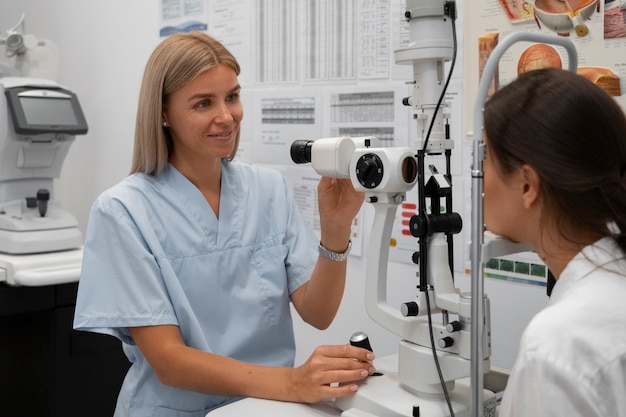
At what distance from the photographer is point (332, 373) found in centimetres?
117

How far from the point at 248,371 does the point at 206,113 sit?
548mm

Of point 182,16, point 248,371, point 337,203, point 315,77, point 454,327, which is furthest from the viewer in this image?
point 182,16

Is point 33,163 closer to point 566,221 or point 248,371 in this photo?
point 248,371

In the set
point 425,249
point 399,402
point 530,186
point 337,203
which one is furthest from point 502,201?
point 337,203

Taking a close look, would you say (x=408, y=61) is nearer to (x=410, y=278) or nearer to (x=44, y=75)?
(x=410, y=278)

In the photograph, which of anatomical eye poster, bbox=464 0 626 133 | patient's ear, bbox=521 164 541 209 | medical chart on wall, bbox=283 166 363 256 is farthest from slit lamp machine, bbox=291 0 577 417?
medical chart on wall, bbox=283 166 363 256

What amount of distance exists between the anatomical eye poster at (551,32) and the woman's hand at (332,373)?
2.71 feet

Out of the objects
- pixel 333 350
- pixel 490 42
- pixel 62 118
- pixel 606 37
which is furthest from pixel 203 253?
pixel 62 118

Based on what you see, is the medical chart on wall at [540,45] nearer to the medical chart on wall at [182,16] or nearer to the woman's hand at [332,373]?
the woman's hand at [332,373]

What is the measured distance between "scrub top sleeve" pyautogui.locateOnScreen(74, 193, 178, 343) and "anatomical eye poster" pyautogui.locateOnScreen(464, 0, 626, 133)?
0.92 meters

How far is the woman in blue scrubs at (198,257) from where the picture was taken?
4.45ft

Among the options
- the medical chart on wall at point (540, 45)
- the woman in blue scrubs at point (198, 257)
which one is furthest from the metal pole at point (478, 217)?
the medical chart on wall at point (540, 45)

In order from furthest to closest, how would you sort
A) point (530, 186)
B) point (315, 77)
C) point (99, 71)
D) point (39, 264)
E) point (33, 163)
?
point (99, 71) → point (33, 163) → point (39, 264) → point (315, 77) → point (530, 186)

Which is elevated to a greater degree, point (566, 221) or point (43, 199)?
Result: point (566, 221)
